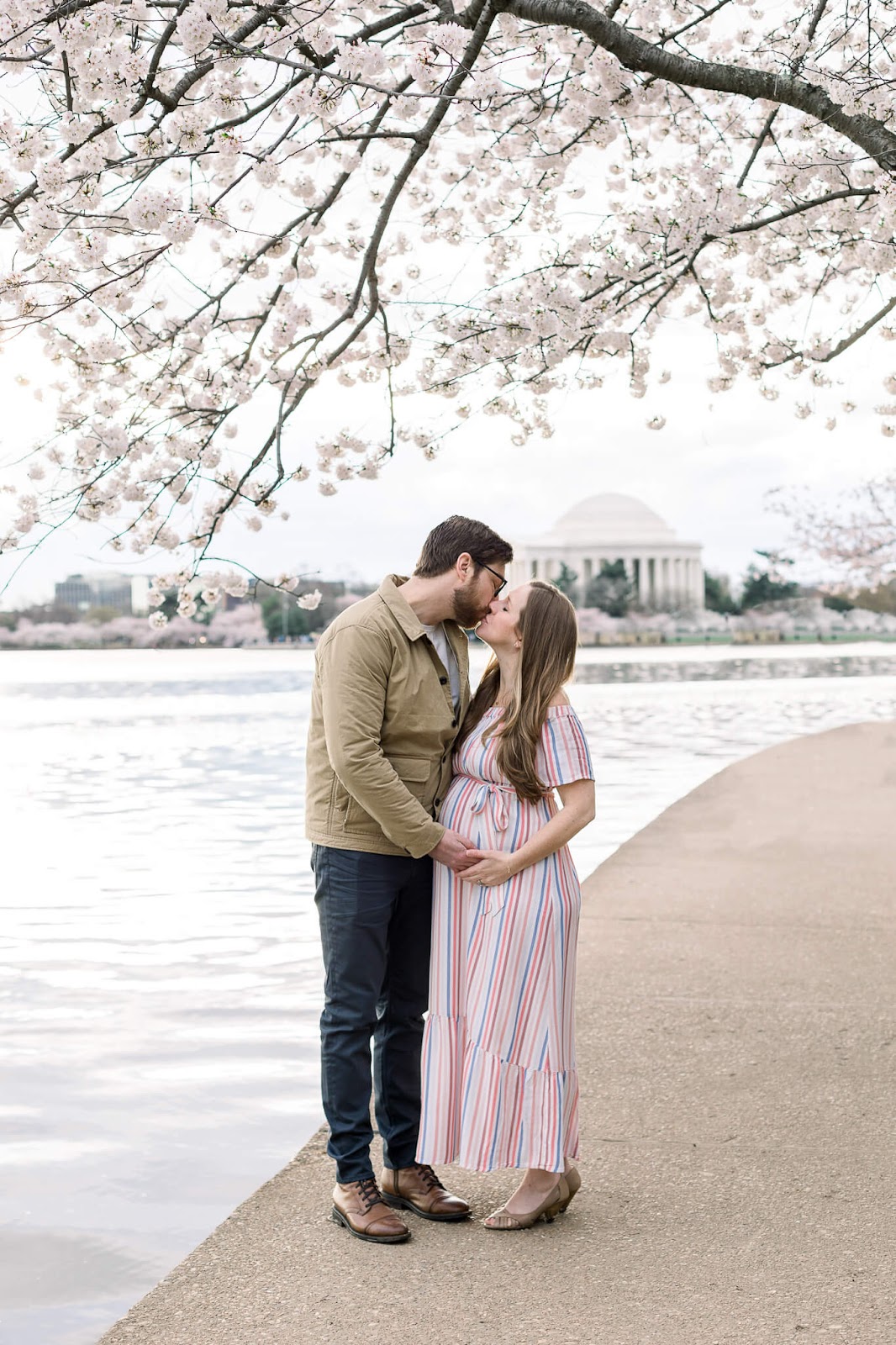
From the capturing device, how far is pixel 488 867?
11.6 ft

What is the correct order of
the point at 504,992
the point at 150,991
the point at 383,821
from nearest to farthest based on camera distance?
the point at 383,821 < the point at 504,992 < the point at 150,991

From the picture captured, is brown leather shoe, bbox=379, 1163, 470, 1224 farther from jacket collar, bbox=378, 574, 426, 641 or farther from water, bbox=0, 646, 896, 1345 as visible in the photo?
jacket collar, bbox=378, 574, 426, 641

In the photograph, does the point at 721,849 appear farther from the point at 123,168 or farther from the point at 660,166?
the point at 123,168

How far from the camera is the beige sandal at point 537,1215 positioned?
3.51 m

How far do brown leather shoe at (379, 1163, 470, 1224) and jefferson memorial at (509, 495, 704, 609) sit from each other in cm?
9103

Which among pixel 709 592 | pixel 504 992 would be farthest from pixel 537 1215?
pixel 709 592

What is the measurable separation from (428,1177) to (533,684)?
1.34 metres

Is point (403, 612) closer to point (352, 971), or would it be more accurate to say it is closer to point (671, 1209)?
point (352, 971)

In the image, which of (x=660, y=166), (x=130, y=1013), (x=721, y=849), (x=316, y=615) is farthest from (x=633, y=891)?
(x=316, y=615)

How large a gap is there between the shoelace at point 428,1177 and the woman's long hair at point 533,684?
1030mm

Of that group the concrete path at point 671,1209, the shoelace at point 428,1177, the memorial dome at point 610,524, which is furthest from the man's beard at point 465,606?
the memorial dome at point 610,524

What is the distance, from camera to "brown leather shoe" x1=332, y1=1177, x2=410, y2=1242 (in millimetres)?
3416

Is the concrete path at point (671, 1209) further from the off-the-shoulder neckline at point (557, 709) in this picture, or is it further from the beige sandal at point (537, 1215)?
the off-the-shoulder neckline at point (557, 709)

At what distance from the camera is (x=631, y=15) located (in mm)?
5820
